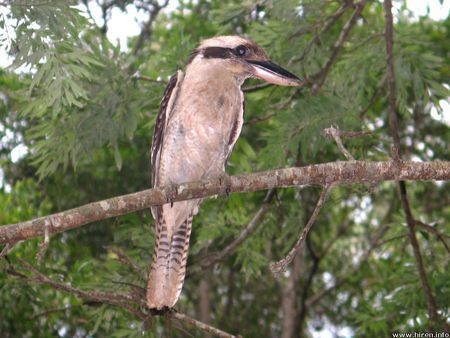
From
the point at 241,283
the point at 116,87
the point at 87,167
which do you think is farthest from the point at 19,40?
the point at 241,283

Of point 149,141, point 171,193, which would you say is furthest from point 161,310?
point 149,141

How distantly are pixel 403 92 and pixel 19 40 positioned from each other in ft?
7.20

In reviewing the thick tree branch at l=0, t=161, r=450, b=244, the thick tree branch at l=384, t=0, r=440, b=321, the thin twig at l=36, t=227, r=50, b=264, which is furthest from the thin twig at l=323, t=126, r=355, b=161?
the thin twig at l=36, t=227, r=50, b=264

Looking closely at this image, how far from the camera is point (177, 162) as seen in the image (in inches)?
154

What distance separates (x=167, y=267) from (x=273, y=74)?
1.07m

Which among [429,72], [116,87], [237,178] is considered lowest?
[237,178]

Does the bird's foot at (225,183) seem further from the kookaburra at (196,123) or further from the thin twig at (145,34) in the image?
the thin twig at (145,34)

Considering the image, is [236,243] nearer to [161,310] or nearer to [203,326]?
[161,310]

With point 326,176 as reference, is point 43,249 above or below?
below

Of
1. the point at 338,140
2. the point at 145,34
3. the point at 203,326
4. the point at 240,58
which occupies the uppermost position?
the point at 145,34

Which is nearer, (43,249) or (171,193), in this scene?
(43,249)

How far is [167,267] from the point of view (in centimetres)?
367

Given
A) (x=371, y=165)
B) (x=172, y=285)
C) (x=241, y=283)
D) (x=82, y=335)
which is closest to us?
(x=371, y=165)

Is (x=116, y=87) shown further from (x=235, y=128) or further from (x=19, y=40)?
(x=19, y=40)
